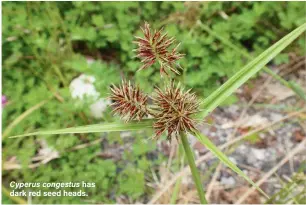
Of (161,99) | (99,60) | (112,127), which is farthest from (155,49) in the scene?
(99,60)

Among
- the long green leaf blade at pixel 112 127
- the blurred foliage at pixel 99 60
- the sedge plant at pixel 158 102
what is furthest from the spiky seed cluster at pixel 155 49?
the blurred foliage at pixel 99 60

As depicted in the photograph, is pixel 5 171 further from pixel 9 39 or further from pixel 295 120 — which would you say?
pixel 295 120

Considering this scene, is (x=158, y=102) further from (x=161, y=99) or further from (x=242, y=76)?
(x=242, y=76)

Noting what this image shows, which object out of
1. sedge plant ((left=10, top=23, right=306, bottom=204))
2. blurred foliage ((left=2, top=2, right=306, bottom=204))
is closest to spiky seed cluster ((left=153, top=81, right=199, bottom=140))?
sedge plant ((left=10, top=23, right=306, bottom=204))

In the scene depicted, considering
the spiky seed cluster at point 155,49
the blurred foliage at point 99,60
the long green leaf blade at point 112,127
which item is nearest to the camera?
the spiky seed cluster at point 155,49

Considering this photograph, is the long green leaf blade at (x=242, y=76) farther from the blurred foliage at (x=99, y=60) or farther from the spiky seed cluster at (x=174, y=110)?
the blurred foliage at (x=99, y=60)

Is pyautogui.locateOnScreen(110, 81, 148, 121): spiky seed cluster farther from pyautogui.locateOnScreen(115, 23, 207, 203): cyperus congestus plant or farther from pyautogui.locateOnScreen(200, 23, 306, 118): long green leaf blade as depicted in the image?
pyautogui.locateOnScreen(200, 23, 306, 118): long green leaf blade

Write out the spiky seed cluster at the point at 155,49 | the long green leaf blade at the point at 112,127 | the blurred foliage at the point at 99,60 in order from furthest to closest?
the blurred foliage at the point at 99,60 < the long green leaf blade at the point at 112,127 < the spiky seed cluster at the point at 155,49
